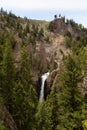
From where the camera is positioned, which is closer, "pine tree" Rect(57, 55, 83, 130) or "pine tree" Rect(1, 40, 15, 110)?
A: "pine tree" Rect(57, 55, 83, 130)

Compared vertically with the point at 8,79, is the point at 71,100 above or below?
below

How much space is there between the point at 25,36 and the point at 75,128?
152m

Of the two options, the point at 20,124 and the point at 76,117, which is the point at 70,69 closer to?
the point at 76,117

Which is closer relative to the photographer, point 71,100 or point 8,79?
point 71,100

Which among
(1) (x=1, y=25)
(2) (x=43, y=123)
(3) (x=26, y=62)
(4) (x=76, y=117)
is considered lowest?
(2) (x=43, y=123)

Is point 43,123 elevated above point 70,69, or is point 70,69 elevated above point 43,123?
point 70,69

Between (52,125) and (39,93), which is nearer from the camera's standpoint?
(52,125)

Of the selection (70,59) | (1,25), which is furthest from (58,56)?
(70,59)

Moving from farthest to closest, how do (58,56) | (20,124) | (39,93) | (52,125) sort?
(58,56) → (39,93) → (20,124) → (52,125)

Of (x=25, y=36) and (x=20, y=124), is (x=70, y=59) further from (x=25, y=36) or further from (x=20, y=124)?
(x=25, y=36)

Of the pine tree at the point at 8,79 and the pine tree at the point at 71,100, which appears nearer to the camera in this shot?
the pine tree at the point at 71,100

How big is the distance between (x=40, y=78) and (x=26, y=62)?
22.9 m

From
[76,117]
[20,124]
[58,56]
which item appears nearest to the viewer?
[76,117]

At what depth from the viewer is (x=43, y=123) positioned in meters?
66.0
